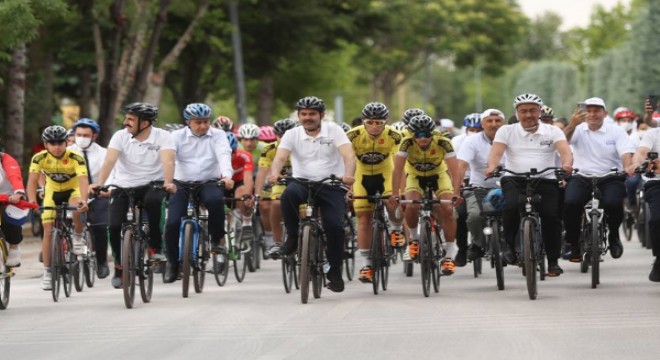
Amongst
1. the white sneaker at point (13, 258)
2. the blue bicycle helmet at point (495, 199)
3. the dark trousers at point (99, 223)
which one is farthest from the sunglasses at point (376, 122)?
the white sneaker at point (13, 258)

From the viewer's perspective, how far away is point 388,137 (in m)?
17.0

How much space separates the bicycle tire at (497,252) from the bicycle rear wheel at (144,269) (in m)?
3.26

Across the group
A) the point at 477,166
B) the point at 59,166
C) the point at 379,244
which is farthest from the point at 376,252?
the point at 59,166

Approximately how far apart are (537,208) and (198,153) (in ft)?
11.5

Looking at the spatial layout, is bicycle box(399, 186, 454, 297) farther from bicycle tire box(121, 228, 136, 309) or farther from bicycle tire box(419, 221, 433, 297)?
bicycle tire box(121, 228, 136, 309)

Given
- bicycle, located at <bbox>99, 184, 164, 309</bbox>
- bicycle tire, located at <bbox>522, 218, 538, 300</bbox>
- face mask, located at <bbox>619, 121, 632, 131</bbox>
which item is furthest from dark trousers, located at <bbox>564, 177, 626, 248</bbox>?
face mask, located at <bbox>619, 121, 632, 131</bbox>

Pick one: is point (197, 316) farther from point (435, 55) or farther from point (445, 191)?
point (435, 55)

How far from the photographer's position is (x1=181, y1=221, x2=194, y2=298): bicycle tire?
52.6 ft

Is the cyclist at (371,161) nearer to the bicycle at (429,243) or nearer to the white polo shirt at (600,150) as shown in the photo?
the bicycle at (429,243)

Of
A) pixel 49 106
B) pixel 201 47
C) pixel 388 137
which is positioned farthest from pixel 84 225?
pixel 201 47

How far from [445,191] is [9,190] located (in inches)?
170

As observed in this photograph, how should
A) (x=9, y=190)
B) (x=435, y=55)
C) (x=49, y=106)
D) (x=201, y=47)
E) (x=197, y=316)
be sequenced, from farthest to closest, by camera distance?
(x=435, y=55) < (x=201, y=47) < (x=49, y=106) < (x=9, y=190) < (x=197, y=316)

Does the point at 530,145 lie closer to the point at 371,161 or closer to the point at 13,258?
the point at 371,161

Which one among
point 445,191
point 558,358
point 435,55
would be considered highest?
point 435,55
